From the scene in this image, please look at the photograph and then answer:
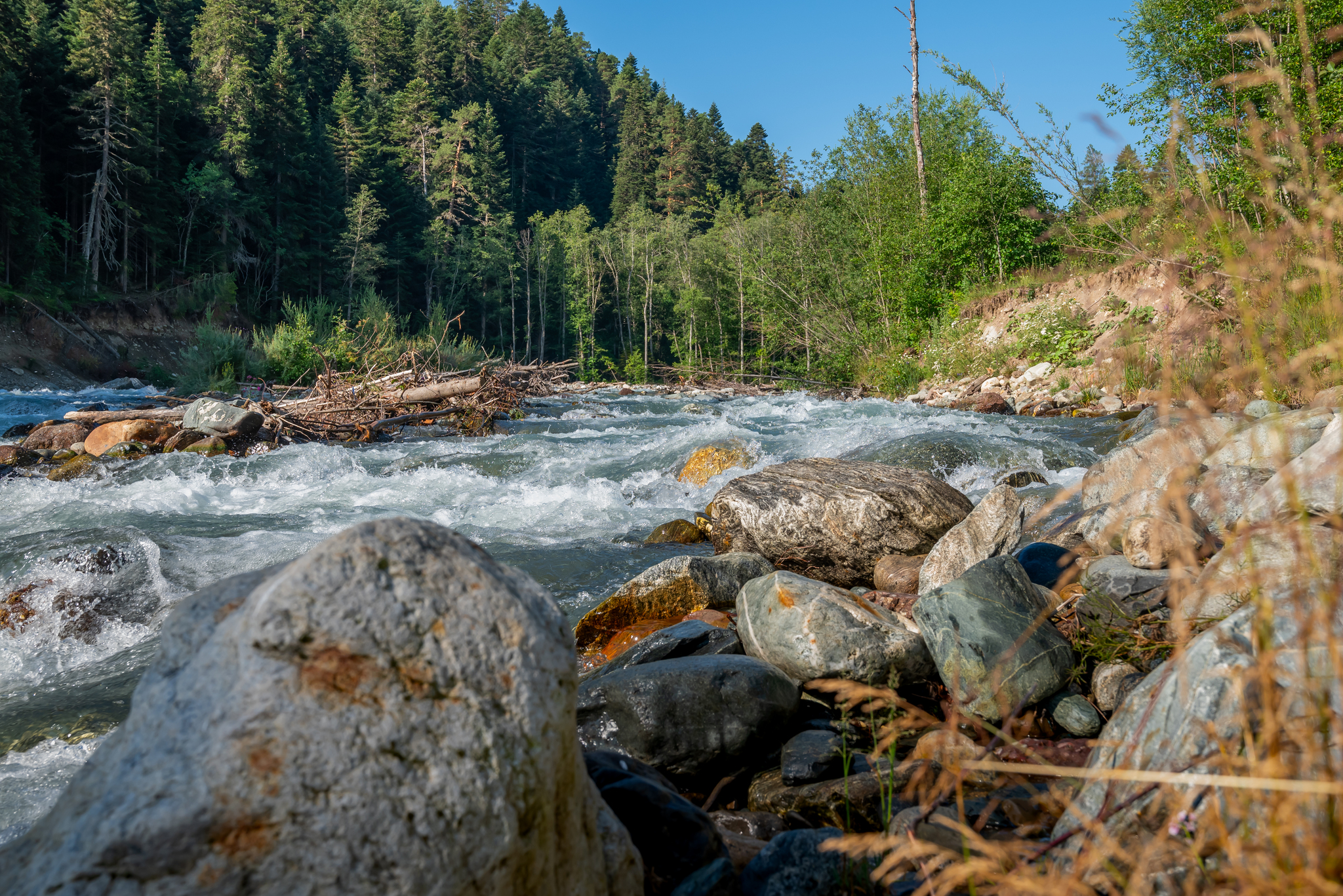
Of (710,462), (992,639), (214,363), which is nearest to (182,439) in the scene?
(710,462)

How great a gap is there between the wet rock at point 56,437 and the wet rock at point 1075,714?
11.6 m

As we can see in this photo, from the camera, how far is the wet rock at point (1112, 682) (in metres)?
2.84

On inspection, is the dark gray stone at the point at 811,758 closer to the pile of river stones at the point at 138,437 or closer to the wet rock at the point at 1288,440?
the wet rock at the point at 1288,440

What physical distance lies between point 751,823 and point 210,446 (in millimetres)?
9987

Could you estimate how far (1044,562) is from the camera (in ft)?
12.9

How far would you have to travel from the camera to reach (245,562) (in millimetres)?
5633

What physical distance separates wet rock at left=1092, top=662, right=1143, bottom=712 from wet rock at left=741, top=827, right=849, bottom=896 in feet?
4.88

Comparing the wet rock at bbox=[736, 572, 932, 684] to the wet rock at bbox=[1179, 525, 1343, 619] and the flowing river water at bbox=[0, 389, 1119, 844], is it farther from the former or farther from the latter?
the flowing river water at bbox=[0, 389, 1119, 844]

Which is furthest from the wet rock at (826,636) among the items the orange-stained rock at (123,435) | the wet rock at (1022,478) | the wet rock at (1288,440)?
the orange-stained rock at (123,435)

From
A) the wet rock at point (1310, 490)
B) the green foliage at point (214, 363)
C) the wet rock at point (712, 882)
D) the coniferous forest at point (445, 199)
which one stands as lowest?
the wet rock at point (712, 882)

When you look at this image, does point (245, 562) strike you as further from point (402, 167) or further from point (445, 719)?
point (402, 167)

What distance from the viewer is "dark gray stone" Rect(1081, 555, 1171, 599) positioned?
3.29 m

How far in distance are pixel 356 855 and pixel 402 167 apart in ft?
190

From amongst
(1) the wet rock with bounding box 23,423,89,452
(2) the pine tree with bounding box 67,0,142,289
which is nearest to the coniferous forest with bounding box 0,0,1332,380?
(2) the pine tree with bounding box 67,0,142,289
